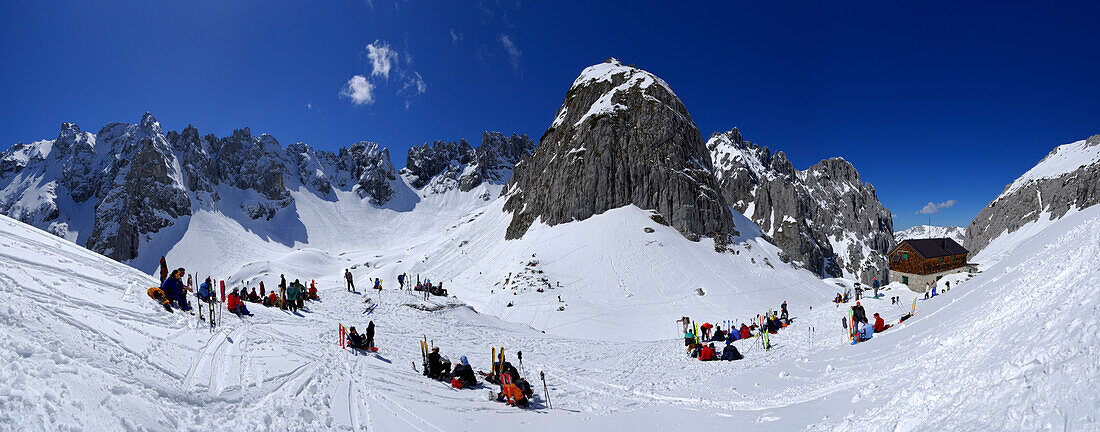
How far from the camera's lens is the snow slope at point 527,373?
5574 millimetres

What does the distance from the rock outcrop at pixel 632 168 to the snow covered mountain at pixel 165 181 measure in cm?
7150

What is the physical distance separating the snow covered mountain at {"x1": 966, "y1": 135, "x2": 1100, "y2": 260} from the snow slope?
104592 mm

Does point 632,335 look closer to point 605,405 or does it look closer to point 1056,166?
point 605,405

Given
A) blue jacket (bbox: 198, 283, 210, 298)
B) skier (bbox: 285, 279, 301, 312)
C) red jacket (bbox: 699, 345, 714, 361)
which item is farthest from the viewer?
skier (bbox: 285, 279, 301, 312)

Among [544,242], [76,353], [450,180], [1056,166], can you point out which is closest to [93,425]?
[76,353]

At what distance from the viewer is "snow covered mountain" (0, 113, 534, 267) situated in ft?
291

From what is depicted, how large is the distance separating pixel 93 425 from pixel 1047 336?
13.5 meters

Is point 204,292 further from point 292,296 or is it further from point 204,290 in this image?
point 292,296

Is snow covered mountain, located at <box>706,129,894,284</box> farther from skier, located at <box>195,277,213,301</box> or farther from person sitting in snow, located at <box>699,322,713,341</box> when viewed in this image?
skier, located at <box>195,277,213,301</box>

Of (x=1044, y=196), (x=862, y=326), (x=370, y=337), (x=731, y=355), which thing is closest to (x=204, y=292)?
(x=370, y=337)

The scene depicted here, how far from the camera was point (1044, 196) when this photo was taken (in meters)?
98.5

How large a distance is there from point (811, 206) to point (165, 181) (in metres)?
189

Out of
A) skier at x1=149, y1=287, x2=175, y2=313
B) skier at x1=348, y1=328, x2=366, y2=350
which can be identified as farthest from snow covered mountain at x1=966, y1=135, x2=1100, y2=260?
skier at x1=149, y1=287, x2=175, y2=313

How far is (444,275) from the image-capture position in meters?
56.6
